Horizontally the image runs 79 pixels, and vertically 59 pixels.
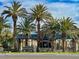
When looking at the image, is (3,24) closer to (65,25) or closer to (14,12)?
(14,12)

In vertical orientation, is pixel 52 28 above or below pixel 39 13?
below

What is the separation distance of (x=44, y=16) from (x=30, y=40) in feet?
36.6

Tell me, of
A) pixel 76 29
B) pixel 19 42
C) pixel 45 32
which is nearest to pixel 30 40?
pixel 19 42

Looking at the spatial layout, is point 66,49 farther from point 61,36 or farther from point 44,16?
point 44,16

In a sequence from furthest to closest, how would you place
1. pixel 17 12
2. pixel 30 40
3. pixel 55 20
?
pixel 30 40, pixel 55 20, pixel 17 12

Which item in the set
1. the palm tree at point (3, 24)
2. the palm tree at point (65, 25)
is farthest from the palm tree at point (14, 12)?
the palm tree at point (65, 25)

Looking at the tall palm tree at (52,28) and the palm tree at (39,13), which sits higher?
the palm tree at (39,13)

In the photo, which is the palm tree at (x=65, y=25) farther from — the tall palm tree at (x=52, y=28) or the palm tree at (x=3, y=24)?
the palm tree at (x=3, y=24)

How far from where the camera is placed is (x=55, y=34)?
67812 millimetres

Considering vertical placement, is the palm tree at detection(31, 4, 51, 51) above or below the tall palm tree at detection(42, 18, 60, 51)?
above

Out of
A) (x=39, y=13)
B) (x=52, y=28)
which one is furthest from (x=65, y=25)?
(x=39, y=13)

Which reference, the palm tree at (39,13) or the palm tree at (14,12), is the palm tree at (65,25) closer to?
the palm tree at (39,13)

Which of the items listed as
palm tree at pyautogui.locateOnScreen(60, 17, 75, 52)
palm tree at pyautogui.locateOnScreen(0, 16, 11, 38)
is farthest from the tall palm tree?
palm tree at pyautogui.locateOnScreen(0, 16, 11, 38)

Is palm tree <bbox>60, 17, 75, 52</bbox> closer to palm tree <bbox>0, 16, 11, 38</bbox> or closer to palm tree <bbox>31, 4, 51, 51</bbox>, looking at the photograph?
palm tree <bbox>31, 4, 51, 51</bbox>
